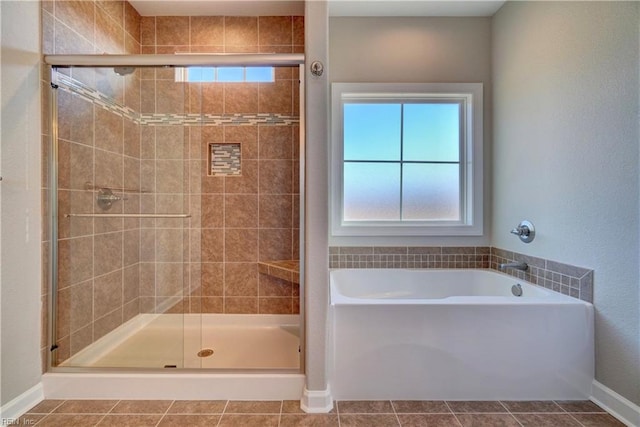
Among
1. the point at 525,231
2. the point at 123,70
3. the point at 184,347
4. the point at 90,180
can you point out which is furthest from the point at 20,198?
the point at 525,231

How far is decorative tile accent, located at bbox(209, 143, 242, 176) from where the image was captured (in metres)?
2.48

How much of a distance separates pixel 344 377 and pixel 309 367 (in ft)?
0.67

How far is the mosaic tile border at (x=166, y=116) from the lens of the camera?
1735mm

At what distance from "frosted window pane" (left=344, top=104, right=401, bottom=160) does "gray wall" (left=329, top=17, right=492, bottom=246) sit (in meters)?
0.23

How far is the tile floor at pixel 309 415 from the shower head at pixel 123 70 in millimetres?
1832

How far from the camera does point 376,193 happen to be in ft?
8.24

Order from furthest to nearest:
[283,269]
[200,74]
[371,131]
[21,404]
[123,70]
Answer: [371,131]
[283,269]
[200,74]
[123,70]
[21,404]

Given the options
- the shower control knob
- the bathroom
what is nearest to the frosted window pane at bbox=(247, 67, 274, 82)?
the bathroom

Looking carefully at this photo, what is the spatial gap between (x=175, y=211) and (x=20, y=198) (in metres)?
0.78

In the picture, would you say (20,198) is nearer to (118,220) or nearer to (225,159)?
(118,220)

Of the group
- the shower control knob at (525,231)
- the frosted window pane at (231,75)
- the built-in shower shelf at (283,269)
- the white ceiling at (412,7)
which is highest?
the white ceiling at (412,7)

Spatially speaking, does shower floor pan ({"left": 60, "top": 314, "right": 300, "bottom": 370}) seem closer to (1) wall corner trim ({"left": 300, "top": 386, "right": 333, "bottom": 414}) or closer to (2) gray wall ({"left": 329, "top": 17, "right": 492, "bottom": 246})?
(1) wall corner trim ({"left": 300, "top": 386, "right": 333, "bottom": 414})

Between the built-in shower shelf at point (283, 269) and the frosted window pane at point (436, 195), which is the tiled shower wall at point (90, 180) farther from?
the frosted window pane at point (436, 195)

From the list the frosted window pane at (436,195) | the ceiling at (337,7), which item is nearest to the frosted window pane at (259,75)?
the ceiling at (337,7)
